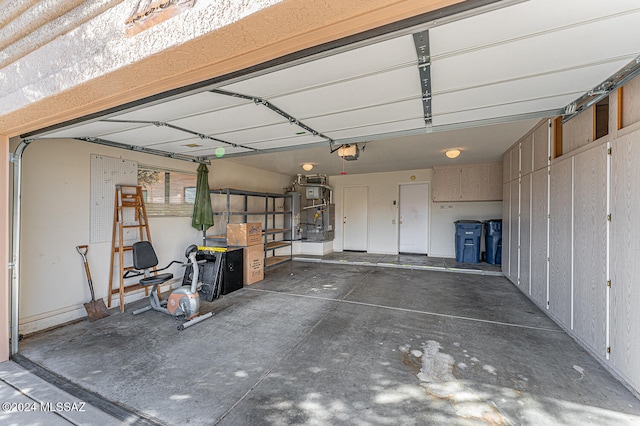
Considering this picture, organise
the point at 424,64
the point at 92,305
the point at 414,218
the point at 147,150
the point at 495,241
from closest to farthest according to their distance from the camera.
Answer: the point at 424,64
the point at 92,305
the point at 147,150
the point at 495,241
the point at 414,218

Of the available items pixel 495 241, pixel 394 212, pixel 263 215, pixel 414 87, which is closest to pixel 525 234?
pixel 495 241

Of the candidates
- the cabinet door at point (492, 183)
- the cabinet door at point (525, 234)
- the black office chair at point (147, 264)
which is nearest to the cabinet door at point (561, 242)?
the cabinet door at point (525, 234)

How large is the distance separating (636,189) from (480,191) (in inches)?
185

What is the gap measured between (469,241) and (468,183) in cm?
143

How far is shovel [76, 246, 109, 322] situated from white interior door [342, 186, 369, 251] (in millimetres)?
6104

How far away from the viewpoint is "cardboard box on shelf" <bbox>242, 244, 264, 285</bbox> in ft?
15.7

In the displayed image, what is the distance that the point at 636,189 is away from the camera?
1.91 m

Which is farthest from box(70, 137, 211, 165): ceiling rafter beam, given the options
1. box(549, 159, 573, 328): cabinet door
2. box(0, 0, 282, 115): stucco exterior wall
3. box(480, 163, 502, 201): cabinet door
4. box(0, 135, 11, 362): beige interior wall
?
box(480, 163, 502, 201): cabinet door

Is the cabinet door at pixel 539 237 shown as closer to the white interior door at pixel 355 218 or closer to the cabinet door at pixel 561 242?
the cabinet door at pixel 561 242

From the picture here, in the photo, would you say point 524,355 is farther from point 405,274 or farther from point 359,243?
point 359,243

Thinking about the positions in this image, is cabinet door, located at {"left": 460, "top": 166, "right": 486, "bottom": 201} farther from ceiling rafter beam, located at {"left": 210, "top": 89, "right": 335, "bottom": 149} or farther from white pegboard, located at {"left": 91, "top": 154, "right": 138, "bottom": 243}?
white pegboard, located at {"left": 91, "top": 154, "right": 138, "bottom": 243}

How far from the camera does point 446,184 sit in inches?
263

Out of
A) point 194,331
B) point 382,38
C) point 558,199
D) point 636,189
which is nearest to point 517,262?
point 558,199

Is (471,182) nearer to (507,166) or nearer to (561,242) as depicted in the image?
(507,166)
